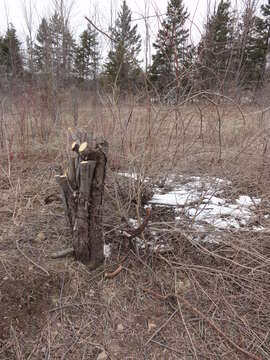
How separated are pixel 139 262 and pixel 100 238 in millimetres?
336

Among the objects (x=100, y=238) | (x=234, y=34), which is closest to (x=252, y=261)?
(x=100, y=238)

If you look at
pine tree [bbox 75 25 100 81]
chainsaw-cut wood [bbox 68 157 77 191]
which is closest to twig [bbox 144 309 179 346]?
chainsaw-cut wood [bbox 68 157 77 191]

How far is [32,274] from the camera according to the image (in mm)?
1277

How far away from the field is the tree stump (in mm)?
122

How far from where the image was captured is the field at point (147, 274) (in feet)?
3.35

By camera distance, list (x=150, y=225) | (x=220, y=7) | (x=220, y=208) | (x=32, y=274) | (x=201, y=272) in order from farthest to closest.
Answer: (x=220, y=7), (x=220, y=208), (x=150, y=225), (x=201, y=272), (x=32, y=274)

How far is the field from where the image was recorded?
3.35 feet

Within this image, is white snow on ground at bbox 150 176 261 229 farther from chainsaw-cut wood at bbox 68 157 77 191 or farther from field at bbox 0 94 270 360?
chainsaw-cut wood at bbox 68 157 77 191

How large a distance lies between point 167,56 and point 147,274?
5.07 ft

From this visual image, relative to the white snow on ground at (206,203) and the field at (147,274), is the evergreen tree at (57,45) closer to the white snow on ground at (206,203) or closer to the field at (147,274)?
the field at (147,274)

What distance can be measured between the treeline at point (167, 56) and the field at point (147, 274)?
312mm

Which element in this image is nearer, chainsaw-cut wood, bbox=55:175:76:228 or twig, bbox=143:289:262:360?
twig, bbox=143:289:262:360

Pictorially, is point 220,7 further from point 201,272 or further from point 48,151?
point 201,272

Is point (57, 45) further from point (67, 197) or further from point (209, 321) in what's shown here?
point (209, 321)
